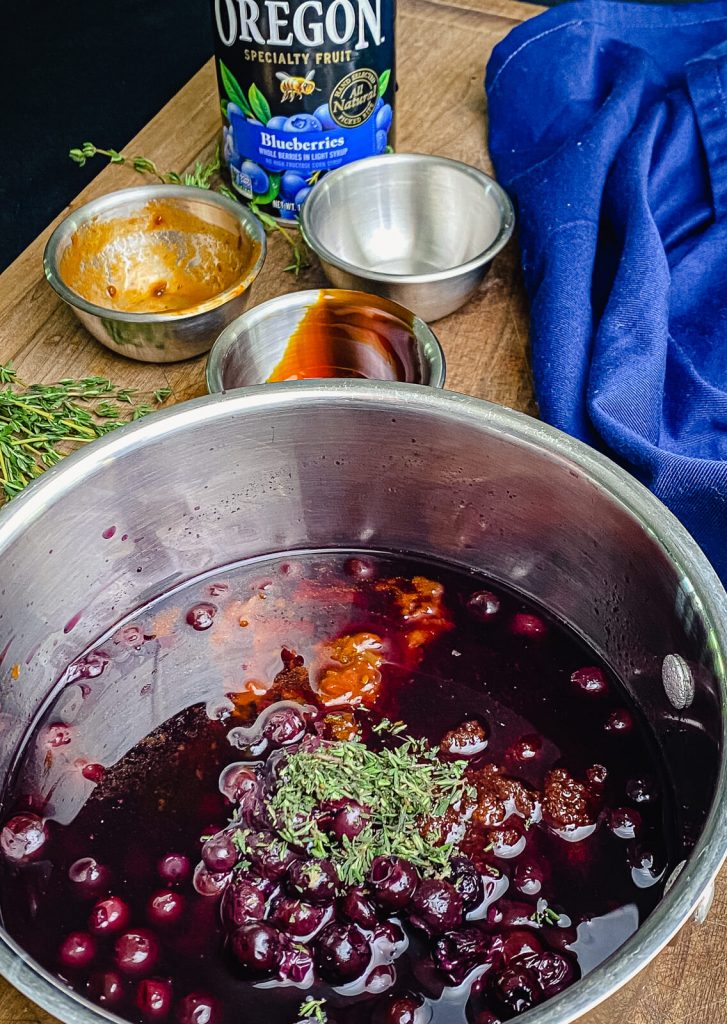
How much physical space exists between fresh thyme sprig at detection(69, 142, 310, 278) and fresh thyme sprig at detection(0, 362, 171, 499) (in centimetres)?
38

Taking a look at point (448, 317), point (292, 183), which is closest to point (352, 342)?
point (448, 317)

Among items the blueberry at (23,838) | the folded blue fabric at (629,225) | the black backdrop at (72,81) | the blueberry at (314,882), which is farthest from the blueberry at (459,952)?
the black backdrop at (72,81)

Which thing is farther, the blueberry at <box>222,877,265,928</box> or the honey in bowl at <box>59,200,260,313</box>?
the honey in bowl at <box>59,200,260,313</box>

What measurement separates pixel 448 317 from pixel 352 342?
0.22 metres

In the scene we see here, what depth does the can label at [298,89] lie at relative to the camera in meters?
1.49

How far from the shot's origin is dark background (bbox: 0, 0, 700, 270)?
10.0 feet

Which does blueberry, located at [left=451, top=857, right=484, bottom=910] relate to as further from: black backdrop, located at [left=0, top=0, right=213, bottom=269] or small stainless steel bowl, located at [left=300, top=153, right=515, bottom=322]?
black backdrop, located at [left=0, top=0, right=213, bottom=269]

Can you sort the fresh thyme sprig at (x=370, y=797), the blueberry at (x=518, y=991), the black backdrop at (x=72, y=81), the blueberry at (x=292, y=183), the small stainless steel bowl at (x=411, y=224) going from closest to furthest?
the blueberry at (x=518, y=991), the fresh thyme sprig at (x=370, y=797), the small stainless steel bowl at (x=411, y=224), the blueberry at (x=292, y=183), the black backdrop at (x=72, y=81)

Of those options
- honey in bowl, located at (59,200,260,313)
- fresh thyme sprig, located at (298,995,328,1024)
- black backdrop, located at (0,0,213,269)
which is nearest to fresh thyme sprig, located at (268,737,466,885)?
fresh thyme sprig, located at (298,995,328,1024)

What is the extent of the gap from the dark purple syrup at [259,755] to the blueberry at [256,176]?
72 cm

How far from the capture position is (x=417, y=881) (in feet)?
3.25

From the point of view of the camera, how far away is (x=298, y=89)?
1.57 meters

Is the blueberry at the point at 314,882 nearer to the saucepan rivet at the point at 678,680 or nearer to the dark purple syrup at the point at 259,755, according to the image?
the dark purple syrup at the point at 259,755

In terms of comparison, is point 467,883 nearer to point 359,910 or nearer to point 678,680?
point 359,910
